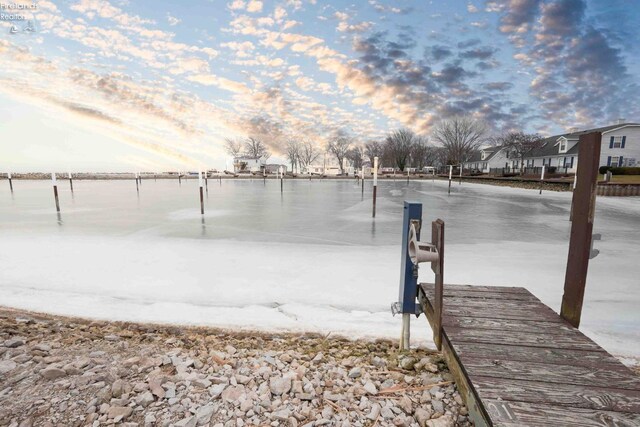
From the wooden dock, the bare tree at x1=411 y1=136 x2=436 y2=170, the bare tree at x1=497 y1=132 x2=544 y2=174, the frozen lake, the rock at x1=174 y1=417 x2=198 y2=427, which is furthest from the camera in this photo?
the bare tree at x1=411 y1=136 x2=436 y2=170

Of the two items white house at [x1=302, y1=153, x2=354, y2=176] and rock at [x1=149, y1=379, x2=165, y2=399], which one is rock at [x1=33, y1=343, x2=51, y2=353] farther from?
white house at [x1=302, y1=153, x2=354, y2=176]

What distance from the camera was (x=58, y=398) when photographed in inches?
84.7

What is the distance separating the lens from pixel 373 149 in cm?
9744

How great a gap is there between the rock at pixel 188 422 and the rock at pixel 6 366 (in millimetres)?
1626

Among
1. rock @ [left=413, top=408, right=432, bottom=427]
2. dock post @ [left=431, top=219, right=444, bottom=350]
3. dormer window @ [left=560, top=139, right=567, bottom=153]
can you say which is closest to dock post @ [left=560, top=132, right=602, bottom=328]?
dock post @ [left=431, top=219, right=444, bottom=350]

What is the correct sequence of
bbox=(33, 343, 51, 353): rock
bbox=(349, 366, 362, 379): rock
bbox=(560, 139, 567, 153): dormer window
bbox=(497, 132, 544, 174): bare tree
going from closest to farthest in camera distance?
bbox=(349, 366, 362, 379): rock
bbox=(33, 343, 51, 353): rock
bbox=(560, 139, 567, 153): dormer window
bbox=(497, 132, 544, 174): bare tree

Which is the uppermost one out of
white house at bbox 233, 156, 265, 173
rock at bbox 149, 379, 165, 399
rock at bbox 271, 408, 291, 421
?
white house at bbox 233, 156, 265, 173

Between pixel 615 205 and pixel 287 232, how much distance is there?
17.2 meters

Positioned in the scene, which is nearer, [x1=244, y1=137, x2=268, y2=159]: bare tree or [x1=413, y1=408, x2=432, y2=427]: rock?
[x1=413, y1=408, x2=432, y2=427]: rock

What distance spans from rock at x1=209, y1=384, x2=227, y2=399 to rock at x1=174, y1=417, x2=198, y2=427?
0.22 metres

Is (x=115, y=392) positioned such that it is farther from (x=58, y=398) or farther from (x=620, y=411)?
(x=620, y=411)

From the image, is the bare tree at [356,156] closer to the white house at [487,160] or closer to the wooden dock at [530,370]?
the white house at [487,160]

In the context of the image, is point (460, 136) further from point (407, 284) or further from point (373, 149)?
point (407, 284)

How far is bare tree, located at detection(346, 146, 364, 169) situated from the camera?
335 feet
